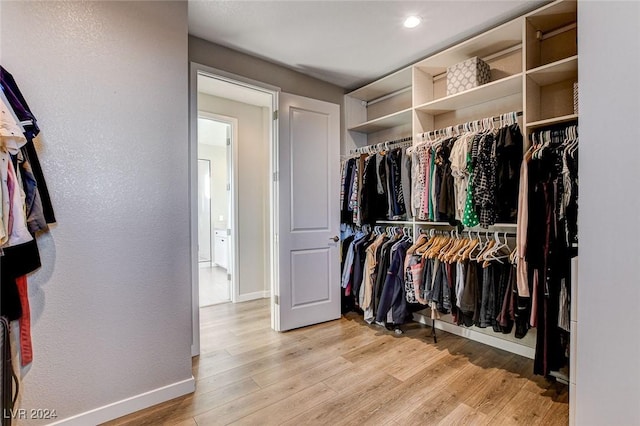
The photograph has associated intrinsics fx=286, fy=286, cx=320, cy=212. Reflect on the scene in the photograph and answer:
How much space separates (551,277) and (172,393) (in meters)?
2.43

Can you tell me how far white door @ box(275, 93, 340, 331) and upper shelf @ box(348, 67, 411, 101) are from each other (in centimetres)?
46

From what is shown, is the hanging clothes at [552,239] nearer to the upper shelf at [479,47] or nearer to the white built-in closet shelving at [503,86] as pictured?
the white built-in closet shelving at [503,86]

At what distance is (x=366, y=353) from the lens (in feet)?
7.61

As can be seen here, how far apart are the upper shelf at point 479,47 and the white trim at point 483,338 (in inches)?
94.6

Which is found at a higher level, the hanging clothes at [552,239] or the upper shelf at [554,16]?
the upper shelf at [554,16]

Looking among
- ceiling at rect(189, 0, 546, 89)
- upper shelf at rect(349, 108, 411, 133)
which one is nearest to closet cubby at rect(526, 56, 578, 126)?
ceiling at rect(189, 0, 546, 89)

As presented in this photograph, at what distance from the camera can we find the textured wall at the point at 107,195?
4.66ft

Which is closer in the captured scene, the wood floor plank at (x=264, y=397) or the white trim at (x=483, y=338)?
the wood floor plank at (x=264, y=397)

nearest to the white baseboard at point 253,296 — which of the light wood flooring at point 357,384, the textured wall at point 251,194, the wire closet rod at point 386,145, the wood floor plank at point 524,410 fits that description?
the textured wall at point 251,194

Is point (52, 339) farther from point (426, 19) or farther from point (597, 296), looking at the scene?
point (426, 19)

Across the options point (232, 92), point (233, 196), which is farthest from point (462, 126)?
point (233, 196)

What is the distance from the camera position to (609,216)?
3.70 ft

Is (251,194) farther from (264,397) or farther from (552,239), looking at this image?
(552,239)

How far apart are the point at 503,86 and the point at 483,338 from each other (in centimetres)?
207
